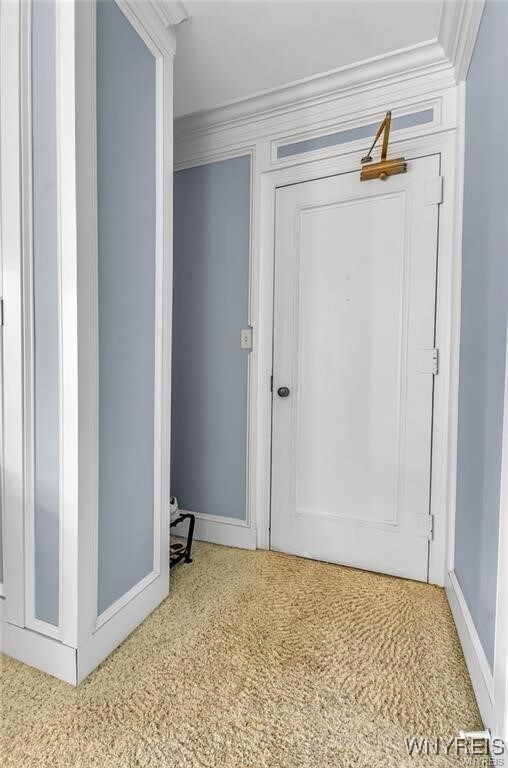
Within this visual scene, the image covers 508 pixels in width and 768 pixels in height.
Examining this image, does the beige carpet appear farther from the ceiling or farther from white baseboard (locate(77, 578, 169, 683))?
the ceiling

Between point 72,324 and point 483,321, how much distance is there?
1344 mm

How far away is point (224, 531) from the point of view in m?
2.19

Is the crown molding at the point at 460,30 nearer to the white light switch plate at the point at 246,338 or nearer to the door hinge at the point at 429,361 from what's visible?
the door hinge at the point at 429,361

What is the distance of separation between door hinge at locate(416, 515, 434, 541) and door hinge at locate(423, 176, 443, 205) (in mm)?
1438

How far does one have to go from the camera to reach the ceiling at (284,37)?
151cm

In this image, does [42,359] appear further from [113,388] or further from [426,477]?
[426,477]

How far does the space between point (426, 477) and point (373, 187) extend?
A: 1396 millimetres

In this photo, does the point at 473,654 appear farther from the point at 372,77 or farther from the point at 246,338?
the point at 372,77

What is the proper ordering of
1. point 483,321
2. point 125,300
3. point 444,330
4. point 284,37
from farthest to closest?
point 444,330, point 284,37, point 125,300, point 483,321

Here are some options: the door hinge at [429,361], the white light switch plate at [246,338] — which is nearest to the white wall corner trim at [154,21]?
the white light switch plate at [246,338]

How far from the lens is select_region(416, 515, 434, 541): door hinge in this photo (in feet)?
5.85

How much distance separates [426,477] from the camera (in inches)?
70.6

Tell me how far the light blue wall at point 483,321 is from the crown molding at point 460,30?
0.06 metres

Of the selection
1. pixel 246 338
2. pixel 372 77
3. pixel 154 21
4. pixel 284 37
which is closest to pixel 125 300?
pixel 246 338
